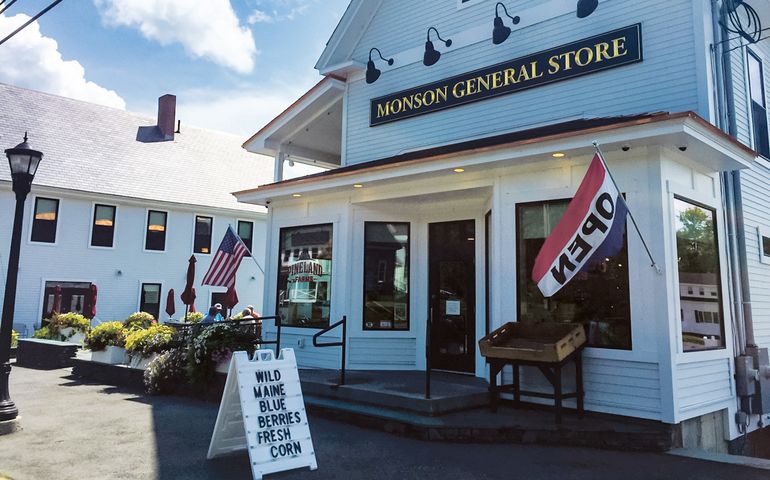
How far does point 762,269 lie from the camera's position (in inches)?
350

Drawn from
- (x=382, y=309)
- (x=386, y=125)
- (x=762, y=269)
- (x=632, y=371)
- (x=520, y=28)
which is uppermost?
(x=520, y=28)

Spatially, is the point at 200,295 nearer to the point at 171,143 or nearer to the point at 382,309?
the point at 171,143

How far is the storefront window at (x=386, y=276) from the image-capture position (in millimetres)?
10062

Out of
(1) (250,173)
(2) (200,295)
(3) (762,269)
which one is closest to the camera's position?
(3) (762,269)

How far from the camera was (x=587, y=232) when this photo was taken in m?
6.08

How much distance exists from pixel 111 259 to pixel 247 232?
5999 millimetres

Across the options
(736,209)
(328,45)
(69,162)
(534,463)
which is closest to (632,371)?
(534,463)

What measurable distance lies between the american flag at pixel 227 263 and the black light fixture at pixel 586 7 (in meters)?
7.88

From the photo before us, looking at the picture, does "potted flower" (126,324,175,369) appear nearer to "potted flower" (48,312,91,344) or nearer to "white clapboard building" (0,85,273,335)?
"potted flower" (48,312,91,344)

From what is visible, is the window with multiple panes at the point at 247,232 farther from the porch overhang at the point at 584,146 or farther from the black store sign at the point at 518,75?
the porch overhang at the point at 584,146

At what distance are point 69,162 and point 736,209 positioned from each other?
22.5 metres

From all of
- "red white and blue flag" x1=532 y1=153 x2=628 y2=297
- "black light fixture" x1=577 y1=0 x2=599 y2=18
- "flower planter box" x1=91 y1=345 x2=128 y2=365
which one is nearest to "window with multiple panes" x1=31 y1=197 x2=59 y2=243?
"flower planter box" x1=91 y1=345 x2=128 y2=365

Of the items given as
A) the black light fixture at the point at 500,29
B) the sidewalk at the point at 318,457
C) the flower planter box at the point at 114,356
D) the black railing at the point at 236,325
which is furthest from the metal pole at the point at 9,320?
the black light fixture at the point at 500,29

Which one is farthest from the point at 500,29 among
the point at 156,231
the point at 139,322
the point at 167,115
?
the point at 167,115
